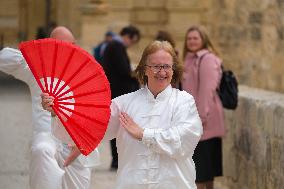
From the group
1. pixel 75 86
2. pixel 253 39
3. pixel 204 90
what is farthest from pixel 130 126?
pixel 253 39

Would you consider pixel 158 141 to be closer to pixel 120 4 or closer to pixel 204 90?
pixel 204 90

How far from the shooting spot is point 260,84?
60.4ft

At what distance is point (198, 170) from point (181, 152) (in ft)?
11.7

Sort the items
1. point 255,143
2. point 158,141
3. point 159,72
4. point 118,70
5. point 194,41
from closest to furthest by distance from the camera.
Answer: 1. point 158,141
2. point 159,72
3. point 255,143
4. point 194,41
5. point 118,70

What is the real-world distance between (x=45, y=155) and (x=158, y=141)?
1636mm

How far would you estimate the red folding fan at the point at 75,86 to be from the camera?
7.26 m

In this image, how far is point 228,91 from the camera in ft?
34.6

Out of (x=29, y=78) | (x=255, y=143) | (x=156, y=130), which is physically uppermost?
(x=29, y=78)

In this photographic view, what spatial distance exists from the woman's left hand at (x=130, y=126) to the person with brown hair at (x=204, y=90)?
334 cm

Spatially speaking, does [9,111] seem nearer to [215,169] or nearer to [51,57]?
[215,169]

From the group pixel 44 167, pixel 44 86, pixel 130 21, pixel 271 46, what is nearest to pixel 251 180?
pixel 44 167

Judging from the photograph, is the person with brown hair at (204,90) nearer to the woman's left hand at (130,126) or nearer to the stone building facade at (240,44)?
the stone building facade at (240,44)

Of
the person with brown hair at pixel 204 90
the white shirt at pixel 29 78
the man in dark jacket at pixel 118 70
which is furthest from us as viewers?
the man in dark jacket at pixel 118 70

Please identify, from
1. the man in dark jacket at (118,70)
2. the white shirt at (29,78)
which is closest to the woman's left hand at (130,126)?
the white shirt at (29,78)
